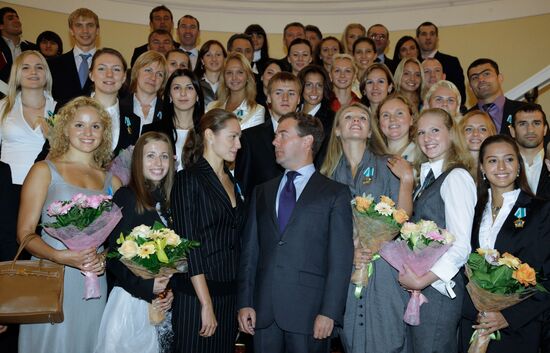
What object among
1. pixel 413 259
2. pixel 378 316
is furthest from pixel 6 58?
pixel 413 259

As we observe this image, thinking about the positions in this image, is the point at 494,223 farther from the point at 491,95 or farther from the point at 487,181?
the point at 491,95

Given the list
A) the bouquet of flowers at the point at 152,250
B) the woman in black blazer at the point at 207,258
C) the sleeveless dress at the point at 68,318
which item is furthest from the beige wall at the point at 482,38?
the bouquet of flowers at the point at 152,250

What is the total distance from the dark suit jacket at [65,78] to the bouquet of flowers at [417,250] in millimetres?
3919

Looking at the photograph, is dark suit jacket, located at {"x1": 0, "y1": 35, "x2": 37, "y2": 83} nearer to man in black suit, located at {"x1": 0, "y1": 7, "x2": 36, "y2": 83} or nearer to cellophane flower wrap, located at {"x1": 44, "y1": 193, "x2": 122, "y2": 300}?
man in black suit, located at {"x1": 0, "y1": 7, "x2": 36, "y2": 83}

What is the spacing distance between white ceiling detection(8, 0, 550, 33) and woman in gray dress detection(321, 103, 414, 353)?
5.76 metres

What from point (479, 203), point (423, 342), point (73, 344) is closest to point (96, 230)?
point (73, 344)

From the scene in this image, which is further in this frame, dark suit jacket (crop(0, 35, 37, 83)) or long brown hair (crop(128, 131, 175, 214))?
dark suit jacket (crop(0, 35, 37, 83))

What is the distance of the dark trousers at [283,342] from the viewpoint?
14.6 ft

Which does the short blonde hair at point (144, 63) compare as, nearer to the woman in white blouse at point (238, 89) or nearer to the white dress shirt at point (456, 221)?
the woman in white blouse at point (238, 89)

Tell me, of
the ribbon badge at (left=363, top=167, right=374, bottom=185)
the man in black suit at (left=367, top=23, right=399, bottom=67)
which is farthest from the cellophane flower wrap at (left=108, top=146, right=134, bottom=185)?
the man in black suit at (left=367, top=23, right=399, bottom=67)

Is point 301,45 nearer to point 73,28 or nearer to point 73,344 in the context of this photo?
point 73,28

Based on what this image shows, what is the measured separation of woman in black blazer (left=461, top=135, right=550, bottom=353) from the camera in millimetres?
4520

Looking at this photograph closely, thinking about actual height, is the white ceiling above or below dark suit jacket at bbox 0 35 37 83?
above

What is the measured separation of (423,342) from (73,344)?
222cm
